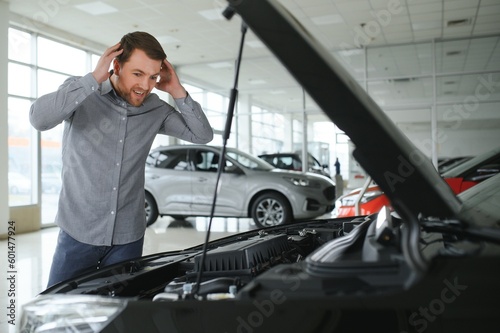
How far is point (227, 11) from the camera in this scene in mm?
1007

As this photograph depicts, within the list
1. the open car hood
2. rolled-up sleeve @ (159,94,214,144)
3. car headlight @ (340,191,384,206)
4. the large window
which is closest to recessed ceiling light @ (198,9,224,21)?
the large window

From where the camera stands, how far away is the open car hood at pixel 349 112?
906 millimetres

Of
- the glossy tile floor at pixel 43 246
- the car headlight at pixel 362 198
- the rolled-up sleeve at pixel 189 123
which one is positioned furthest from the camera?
the car headlight at pixel 362 198

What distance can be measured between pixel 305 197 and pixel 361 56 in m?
5.79

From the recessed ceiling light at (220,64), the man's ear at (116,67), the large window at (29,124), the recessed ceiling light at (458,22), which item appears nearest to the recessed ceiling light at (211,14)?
the large window at (29,124)

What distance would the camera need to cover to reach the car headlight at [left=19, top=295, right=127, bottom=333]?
3.14 feet

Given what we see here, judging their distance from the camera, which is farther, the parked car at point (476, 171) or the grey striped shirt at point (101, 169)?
the parked car at point (476, 171)

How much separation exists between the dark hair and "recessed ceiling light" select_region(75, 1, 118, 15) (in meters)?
7.05

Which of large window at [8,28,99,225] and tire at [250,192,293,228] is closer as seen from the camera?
tire at [250,192,293,228]

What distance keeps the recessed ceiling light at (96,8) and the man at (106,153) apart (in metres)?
7.00

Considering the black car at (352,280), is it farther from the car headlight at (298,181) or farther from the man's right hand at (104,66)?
the car headlight at (298,181)

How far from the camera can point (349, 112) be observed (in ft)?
2.97

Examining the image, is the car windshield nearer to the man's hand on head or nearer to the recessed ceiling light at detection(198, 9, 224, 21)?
the recessed ceiling light at detection(198, 9, 224, 21)

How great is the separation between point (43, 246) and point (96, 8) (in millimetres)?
4368
